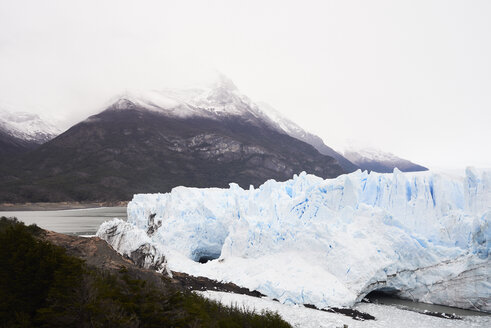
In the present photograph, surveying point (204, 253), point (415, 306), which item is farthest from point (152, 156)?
point (415, 306)

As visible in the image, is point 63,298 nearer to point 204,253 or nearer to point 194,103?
point 204,253

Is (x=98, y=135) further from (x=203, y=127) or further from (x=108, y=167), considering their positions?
(x=203, y=127)

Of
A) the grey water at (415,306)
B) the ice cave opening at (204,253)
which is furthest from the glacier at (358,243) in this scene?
the ice cave opening at (204,253)

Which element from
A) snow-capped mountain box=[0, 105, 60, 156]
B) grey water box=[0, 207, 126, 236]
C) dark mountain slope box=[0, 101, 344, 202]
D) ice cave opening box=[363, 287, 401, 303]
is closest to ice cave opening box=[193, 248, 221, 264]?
ice cave opening box=[363, 287, 401, 303]

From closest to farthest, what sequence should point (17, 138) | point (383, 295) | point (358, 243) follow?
point (358, 243), point (383, 295), point (17, 138)

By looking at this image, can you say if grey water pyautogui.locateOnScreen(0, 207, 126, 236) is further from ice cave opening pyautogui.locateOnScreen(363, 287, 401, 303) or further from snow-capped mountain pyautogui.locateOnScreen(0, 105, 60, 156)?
snow-capped mountain pyautogui.locateOnScreen(0, 105, 60, 156)

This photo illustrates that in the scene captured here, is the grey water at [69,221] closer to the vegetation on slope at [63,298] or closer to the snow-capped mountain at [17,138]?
the vegetation on slope at [63,298]

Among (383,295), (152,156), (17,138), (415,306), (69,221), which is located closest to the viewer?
(415,306)
